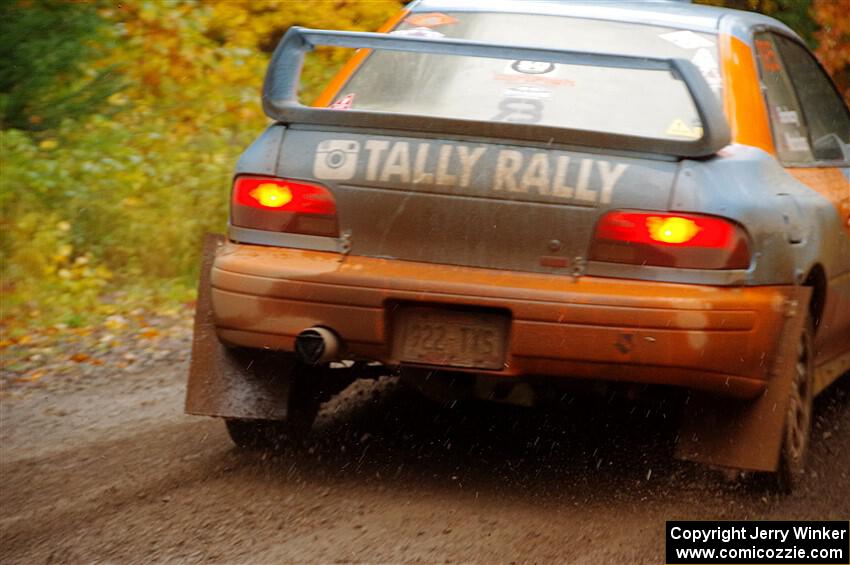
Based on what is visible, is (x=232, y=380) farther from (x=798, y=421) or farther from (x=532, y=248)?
(x=798, y=421)

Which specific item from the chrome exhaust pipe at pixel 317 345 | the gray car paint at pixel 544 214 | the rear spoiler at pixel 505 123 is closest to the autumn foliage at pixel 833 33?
the gray car paint at pixel 544 214

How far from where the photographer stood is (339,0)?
13883 millimetres

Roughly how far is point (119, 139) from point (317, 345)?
727 cm

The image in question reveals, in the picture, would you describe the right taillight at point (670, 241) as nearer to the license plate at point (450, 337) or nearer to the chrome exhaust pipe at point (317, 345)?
the license plate at point (450, 337)

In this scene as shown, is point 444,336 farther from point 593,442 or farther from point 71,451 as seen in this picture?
point 71,451

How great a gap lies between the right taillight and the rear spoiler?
0.69ft

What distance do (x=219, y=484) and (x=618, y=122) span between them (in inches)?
69.5

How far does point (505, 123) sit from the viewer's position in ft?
14.5

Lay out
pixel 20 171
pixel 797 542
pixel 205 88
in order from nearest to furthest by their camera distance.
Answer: pixel 797 542, pixel 20 171, pixel 205 88

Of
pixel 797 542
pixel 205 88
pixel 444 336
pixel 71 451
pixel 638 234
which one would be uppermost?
Result: pixel 638 234

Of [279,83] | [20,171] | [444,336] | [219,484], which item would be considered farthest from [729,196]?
[20,171]

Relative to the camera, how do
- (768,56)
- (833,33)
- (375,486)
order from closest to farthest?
(375,486)
(768,56)
(833,33)

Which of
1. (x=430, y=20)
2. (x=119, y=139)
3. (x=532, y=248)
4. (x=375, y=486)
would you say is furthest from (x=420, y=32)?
(x=119, y=139)

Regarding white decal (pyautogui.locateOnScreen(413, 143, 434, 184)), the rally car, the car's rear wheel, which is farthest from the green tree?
the car's rear wheel
